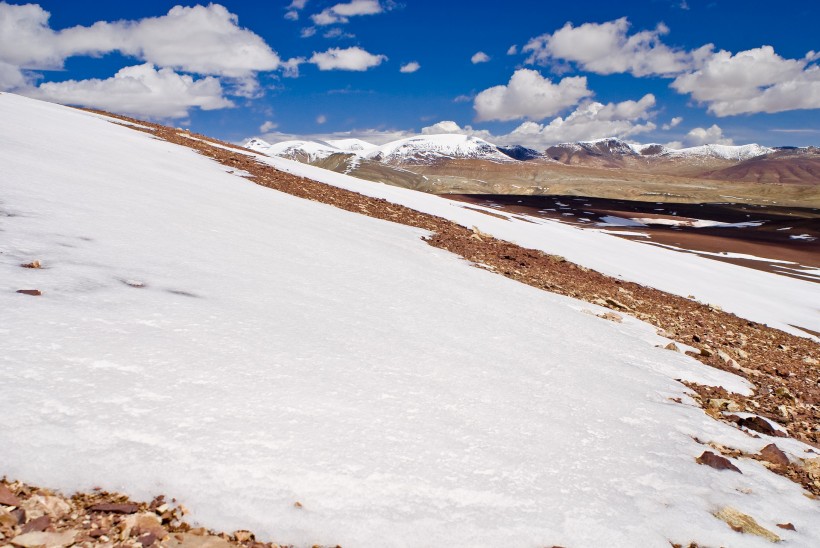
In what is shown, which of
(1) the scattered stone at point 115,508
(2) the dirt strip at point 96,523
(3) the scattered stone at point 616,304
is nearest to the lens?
(2) the dirt strip at point 96,523

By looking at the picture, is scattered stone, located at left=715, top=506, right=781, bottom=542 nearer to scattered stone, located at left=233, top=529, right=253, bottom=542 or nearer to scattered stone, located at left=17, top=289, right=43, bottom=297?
scattered stone, located at left=233, top=529, right=253, bottom=542

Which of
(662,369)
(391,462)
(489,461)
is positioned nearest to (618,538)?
(489,461)

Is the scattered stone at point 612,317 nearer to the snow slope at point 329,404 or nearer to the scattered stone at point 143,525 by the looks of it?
the snow slope at point 329,404

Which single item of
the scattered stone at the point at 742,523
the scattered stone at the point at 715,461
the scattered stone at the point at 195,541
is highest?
the scattered stone at the point at 715,461

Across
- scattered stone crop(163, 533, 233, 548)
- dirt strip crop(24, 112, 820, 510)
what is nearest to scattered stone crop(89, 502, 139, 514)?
scattered stone crop(163, 533, 233, 548)

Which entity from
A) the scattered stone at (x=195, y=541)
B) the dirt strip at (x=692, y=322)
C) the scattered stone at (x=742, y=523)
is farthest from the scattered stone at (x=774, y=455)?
the scattered stone at (x=195, y=541)

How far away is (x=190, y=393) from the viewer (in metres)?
5.16

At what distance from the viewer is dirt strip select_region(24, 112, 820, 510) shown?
8.99 m

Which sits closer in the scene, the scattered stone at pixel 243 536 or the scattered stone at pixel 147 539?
the scattered stone at pixel 147 539

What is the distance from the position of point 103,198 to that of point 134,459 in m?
10.3

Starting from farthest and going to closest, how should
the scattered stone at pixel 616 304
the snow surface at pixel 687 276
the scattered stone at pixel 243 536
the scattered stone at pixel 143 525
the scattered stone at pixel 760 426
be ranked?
the snow surface at pixel 687 276 → the scattered stone at pixel 616 304 → the scattered stone at pixel 760 426 → the scattered stone at pixel 243 536 → the scattered stone at pixel 143 525

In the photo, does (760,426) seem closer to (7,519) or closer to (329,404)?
(329,404)

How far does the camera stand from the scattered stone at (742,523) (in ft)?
16.6

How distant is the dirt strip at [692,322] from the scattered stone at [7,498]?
8396 mm
